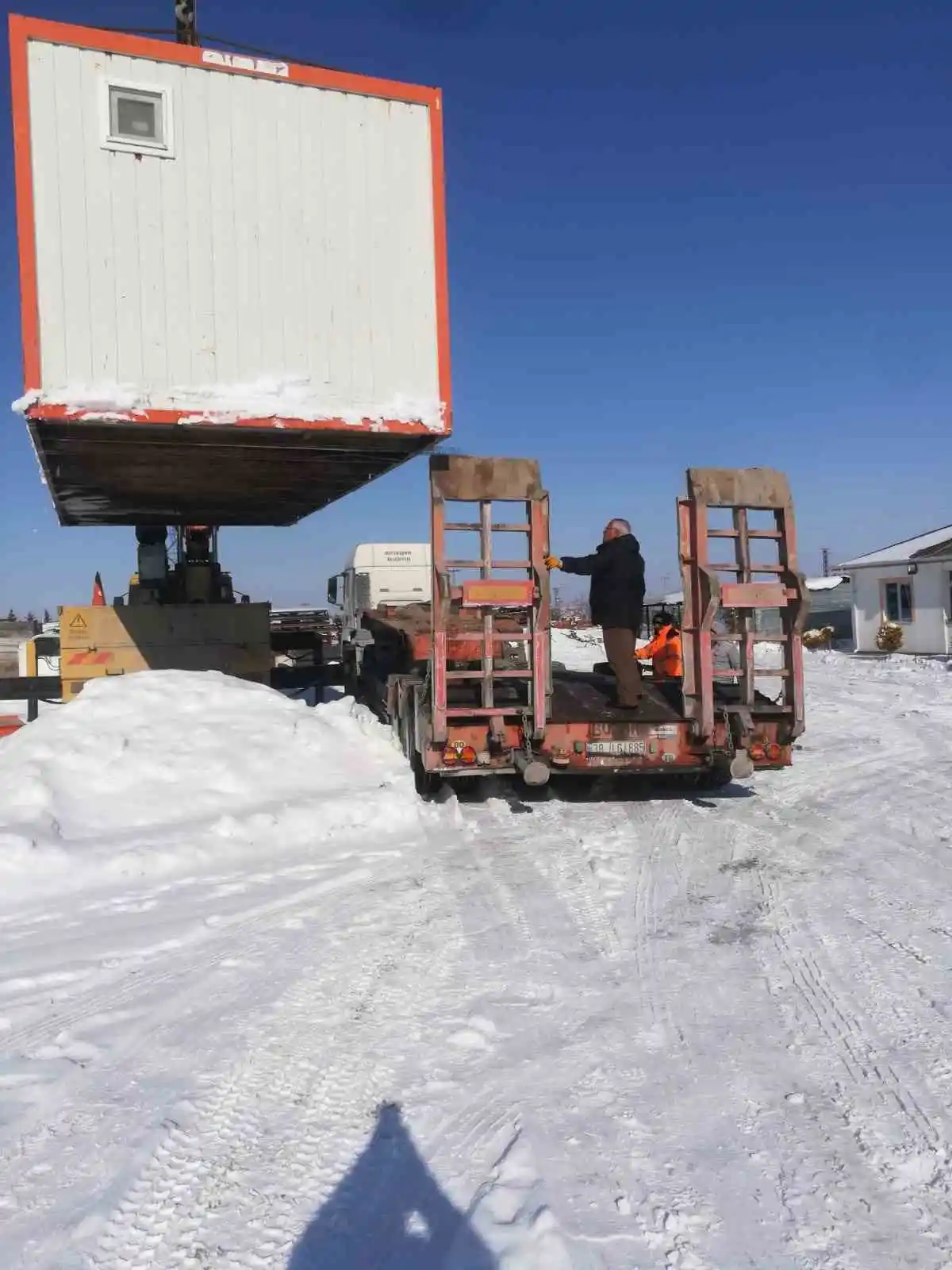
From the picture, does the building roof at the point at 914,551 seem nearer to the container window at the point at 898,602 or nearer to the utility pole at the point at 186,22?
the container window at the point at 898,602

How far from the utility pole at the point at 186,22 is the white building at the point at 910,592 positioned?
2408 cm

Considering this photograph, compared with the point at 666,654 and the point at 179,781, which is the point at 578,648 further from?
the point at 179,781

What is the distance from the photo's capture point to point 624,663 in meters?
7.86

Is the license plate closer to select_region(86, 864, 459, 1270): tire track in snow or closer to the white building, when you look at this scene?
select_region(86, 864, 459, 1270): tire track in snow

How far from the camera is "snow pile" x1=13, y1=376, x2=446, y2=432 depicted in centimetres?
662

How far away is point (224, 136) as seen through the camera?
7.02 m

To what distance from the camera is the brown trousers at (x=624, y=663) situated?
7723 mm

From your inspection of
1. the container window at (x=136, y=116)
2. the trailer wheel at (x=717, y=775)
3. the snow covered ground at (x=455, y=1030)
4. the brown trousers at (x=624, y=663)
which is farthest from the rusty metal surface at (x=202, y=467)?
the trailer wheel at (x=717, y=775)

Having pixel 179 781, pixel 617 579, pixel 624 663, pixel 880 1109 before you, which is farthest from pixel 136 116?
pixel 880 1109

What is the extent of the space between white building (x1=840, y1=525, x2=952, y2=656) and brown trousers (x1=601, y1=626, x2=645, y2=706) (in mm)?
21328

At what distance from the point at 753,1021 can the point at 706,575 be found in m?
4.02

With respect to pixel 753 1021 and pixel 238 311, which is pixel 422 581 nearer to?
pixel 238 311

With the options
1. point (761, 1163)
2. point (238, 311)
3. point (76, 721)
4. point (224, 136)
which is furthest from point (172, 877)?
point (224, 136)

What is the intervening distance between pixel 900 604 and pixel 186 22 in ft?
85.7
